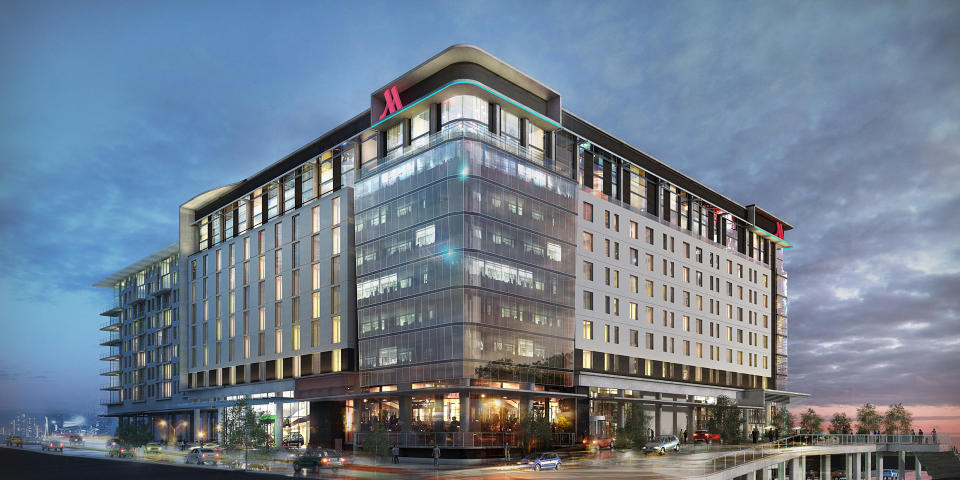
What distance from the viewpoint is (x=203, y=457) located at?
71938 millimetres

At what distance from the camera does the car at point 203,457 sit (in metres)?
71.0

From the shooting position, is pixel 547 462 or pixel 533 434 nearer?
pixel 547 462

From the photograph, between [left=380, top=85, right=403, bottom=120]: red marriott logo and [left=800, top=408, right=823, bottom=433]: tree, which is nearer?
[left=380, top=85, right=403, bottom=120]: red marriott logo

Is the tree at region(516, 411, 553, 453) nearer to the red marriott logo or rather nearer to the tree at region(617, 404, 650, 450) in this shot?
the tree at region(617, 404, 650, 450)

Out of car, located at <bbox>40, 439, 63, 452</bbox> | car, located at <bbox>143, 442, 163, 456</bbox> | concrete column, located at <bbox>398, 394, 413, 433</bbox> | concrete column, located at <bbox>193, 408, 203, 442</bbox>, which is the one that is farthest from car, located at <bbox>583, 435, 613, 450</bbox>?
car, located at <bbox>40, 439, 63, 452</bbox>

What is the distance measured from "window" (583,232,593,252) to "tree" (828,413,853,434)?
69.5 metres

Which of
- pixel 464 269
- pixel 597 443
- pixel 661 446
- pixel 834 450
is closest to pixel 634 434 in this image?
pixel 661 446

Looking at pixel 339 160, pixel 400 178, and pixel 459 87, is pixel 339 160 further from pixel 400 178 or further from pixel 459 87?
pixel 459 87

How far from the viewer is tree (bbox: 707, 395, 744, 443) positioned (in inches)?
3693

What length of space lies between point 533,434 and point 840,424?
8677cm

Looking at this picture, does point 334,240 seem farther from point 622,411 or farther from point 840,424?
point 840,424

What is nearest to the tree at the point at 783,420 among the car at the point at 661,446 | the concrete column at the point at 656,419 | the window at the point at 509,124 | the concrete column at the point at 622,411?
the concrete column at the point at 656,419

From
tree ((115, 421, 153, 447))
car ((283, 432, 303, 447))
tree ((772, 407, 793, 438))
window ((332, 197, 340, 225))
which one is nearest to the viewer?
window ((332, 197, 340, 225))

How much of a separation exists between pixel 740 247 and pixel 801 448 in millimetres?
49758
